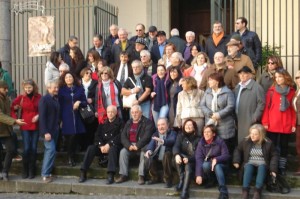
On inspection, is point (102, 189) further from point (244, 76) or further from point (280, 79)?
point (280, 79)

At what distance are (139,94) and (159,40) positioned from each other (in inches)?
62.6

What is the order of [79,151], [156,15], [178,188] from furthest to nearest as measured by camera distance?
[156,15] < [79,151] < [178,188]

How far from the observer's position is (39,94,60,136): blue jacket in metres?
9.29

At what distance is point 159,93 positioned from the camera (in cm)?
952

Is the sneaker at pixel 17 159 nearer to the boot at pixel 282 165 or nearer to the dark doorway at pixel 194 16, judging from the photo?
the boot at pixel 282 165

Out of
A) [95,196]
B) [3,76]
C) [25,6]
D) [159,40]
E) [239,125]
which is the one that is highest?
[25,6]

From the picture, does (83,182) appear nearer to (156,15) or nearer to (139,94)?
(139,94)

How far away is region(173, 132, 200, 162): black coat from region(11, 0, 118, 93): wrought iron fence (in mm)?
4810

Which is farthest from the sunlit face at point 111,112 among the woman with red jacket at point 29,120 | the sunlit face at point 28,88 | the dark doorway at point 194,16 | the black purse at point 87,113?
the dark doorway at point 194,16

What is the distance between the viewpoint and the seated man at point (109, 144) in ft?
30.1

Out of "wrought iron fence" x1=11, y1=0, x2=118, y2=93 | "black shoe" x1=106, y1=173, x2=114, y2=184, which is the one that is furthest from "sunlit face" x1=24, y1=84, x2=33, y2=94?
"wrought iron fence" x1=11, y1=0, x2=118, y2=93

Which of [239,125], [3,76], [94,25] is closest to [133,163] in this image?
[239,125]

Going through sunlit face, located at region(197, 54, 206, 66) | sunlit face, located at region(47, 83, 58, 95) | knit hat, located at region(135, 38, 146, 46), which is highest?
knit hat, located at region(135, 38, 146, 46)

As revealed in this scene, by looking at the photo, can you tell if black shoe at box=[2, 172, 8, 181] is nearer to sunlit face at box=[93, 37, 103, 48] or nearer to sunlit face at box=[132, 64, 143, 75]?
sunlit face at box=[132, 64, 143, 75]
